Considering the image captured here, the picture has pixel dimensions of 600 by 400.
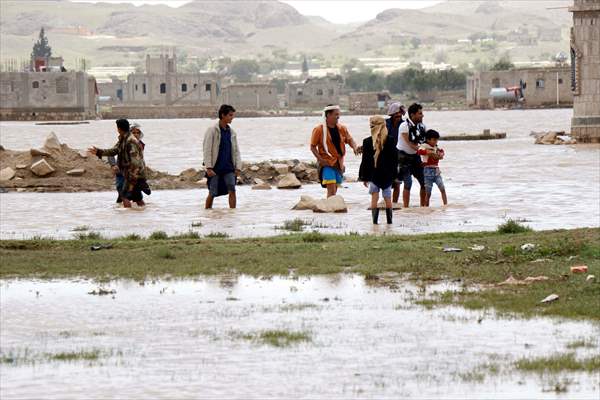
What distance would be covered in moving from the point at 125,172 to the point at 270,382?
37.2ft

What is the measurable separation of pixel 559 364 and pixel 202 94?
132m

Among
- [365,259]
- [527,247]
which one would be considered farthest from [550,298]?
[365,259]

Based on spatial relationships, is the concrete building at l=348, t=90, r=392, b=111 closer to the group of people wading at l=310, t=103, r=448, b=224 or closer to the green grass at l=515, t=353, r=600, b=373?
the group of people wading at l=310, t=103, r=448, b=224

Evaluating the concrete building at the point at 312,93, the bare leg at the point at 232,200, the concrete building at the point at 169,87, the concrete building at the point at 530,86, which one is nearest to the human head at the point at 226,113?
the bare leg at the point at 232,200

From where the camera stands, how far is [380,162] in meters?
14.9

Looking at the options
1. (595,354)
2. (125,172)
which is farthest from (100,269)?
(125,172)

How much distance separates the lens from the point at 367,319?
8.77 m

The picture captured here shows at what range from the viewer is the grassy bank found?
969 cm

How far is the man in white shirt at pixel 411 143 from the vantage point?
16.9 metres

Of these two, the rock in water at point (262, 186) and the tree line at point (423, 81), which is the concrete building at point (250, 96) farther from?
the rock in water at point (262, 186)

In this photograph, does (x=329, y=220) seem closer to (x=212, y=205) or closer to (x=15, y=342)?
(x=212, y=205)

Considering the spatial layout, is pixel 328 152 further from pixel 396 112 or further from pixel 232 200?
pixel 232 200

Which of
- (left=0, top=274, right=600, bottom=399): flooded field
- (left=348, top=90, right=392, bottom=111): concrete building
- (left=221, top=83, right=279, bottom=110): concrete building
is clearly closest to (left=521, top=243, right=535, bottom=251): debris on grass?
(left=0, top=274, right=600, bottom=399): flooded field

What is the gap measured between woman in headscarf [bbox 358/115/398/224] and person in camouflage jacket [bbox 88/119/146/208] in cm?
387
